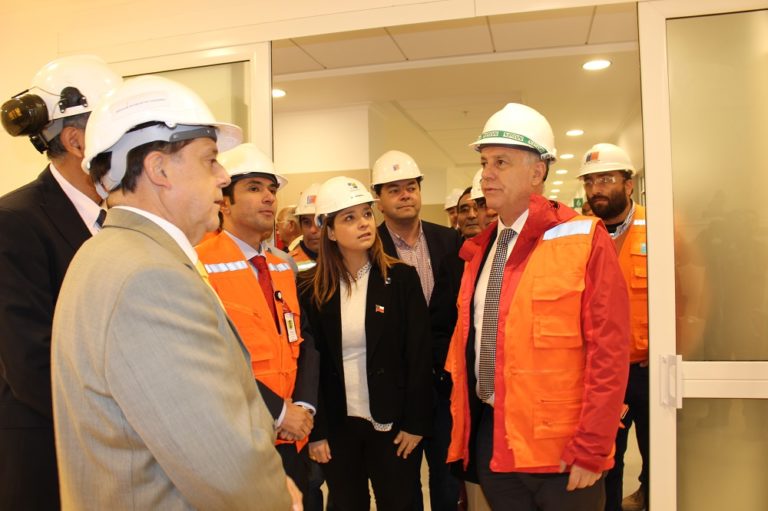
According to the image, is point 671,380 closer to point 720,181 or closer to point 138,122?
point 720,181

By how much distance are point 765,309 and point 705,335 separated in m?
0.24

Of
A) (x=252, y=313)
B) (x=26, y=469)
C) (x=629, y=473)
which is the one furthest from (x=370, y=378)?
(x=629, y=473)

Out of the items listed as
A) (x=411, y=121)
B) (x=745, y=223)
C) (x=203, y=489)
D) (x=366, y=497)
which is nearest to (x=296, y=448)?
(x=366, y=497)

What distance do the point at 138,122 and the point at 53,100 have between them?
30.3 inches

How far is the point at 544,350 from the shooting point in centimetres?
183

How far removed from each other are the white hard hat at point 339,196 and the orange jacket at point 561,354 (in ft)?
2.96

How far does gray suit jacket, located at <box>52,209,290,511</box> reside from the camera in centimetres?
94

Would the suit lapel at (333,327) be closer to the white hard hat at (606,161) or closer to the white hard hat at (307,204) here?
the white hard hat at (307,204)

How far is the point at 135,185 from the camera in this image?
1.15 meters

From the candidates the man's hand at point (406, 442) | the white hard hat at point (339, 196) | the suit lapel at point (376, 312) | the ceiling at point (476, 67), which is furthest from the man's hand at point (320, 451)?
the ceiling at point (476, 67)

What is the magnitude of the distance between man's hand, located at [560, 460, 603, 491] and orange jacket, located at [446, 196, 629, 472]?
22 millimetres

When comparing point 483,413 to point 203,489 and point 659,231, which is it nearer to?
point 659,231

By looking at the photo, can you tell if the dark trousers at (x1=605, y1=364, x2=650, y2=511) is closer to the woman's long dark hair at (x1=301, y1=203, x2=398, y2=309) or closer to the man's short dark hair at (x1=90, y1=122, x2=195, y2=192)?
the woman's long dark hair at (x1=301, y1=203, x2=398, y2=309)

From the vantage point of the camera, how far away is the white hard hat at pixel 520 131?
2.01 meters
